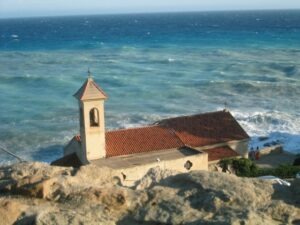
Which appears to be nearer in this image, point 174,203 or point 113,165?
point 174,203

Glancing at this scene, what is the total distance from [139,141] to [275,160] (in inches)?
412

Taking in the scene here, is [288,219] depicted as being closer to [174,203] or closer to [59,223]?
[174,203]

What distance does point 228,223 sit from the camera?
6020mm

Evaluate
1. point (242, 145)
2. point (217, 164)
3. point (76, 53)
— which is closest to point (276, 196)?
point (217, 164)

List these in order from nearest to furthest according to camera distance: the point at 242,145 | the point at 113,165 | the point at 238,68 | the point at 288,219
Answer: the point at 288,219
the point at 113,165
the point at 242,145
the point at 238,68

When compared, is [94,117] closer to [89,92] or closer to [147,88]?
[89,92]

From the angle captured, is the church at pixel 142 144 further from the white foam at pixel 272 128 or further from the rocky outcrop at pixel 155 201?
the rocky outcrop at pixel 155 201

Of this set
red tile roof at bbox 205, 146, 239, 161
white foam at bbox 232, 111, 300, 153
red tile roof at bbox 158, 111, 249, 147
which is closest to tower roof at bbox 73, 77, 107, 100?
red tile roof at bbox 158, 111, 249, 147

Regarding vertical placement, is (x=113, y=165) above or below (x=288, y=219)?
below

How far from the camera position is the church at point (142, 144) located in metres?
23.1

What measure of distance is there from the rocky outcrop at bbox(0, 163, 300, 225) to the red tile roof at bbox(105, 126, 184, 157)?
53.7 ft

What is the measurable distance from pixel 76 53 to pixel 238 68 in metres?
35.8

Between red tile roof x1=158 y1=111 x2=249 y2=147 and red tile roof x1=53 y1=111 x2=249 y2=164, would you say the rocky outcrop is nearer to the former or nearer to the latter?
red tile roof x1=53 y1=111 x2=249 y2=164

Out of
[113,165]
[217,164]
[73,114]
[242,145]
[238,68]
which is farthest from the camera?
[238,68]
